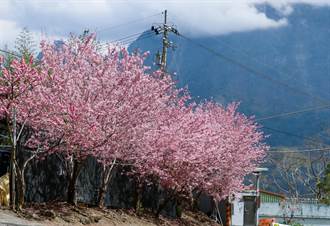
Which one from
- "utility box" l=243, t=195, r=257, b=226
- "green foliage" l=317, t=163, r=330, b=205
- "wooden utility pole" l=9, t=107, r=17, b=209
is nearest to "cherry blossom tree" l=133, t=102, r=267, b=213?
"utility box" l=243, t=195, r=257, b=226

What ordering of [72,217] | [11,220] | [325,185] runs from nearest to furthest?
[11,220], [72,217], [325,185]

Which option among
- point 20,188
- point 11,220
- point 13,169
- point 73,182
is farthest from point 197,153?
point 11,220

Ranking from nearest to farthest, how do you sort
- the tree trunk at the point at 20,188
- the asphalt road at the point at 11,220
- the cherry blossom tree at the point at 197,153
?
the asphalt road at the point at 11,220
the tree trunk at the point at 20,188
the cherry blossom tree at the point at 197,153

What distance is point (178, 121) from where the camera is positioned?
23.2m

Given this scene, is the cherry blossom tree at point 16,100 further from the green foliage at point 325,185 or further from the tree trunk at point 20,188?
the green foliage at point 325,185

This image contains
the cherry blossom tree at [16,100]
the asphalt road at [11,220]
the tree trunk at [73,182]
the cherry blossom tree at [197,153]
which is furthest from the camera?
the cherry blossom tree at [197,153]

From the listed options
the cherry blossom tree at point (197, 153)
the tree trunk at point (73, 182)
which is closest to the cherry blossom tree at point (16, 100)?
the tree trunk at point (73, 182)

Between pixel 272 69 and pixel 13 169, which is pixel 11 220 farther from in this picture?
pixel 272 69

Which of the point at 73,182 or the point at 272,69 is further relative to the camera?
the point at 272,69

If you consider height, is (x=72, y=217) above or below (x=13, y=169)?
below

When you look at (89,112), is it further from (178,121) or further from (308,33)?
(308,33)

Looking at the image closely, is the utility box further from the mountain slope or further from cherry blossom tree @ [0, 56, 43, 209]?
the mountain slope

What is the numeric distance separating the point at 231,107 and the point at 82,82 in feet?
54.6

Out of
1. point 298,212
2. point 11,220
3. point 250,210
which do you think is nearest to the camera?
point 11,220
